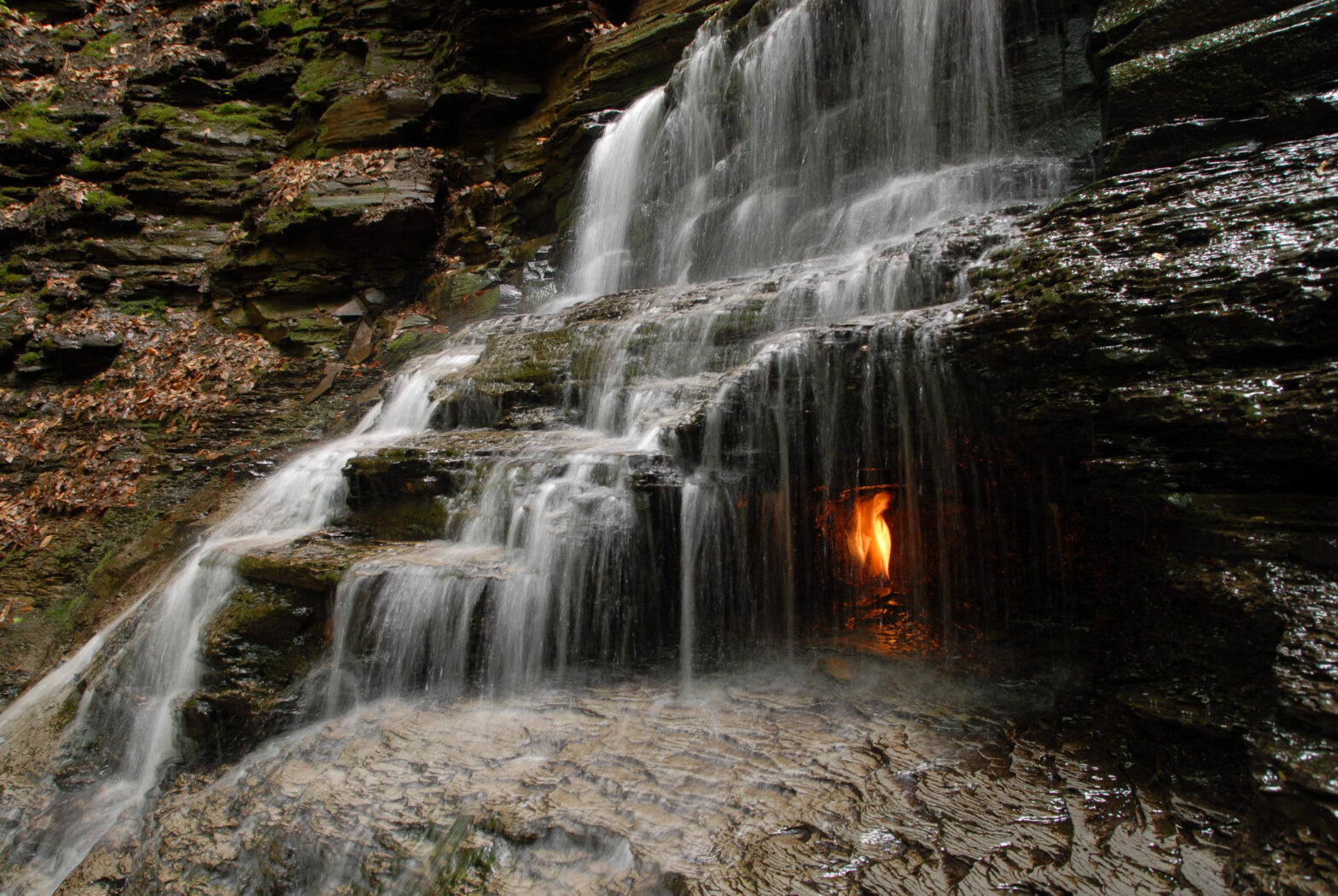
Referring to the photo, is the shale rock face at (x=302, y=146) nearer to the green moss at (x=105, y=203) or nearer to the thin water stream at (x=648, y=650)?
the green moss at (x=105, y=203)

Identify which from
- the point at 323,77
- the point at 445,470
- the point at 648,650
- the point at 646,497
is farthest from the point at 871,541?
the point at 323,77

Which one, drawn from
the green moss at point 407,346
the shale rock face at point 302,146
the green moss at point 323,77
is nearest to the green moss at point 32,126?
the shale rock face at point 302,146

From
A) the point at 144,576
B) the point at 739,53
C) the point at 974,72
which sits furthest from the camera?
the point at 739,53

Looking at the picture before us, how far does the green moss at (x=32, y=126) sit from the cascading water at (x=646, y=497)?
10.6m

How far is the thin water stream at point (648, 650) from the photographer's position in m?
2.56

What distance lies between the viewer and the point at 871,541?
4.59 m

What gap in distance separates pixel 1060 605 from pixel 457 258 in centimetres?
1135

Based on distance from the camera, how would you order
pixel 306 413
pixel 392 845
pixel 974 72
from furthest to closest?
pixel 306 413
pixel 974 72
pixel 392 845

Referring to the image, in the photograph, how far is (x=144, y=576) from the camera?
6.38 metres

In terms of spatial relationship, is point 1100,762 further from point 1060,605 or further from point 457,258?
point 457,258

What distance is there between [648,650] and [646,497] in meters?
1.09

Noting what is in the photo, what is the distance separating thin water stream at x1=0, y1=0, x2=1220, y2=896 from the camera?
8.41ft

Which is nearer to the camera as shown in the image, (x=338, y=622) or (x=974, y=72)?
(x=338, y=622)

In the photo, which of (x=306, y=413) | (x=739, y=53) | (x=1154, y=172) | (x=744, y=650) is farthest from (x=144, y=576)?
(x=739, y=53)
